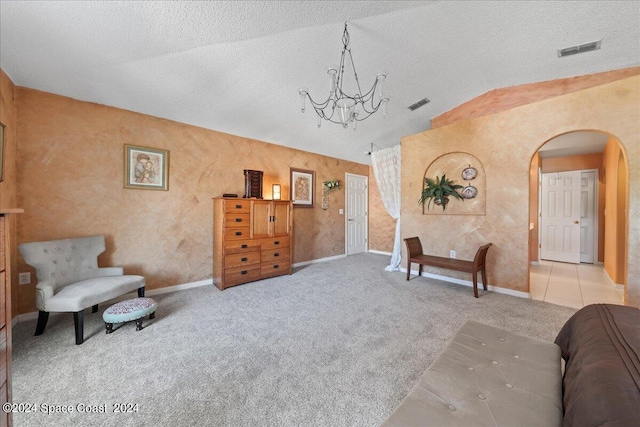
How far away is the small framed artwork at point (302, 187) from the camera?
15.5ft

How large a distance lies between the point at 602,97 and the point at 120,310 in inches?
217

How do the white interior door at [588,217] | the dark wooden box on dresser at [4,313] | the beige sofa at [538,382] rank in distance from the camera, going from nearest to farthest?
the beige sofa at [538,382]
the dark wooden box on dresser at [4,313]
the white interior door at [588,217]

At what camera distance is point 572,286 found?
3.46 meters

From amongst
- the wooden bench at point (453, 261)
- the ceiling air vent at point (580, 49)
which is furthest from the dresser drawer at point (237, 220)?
the ceiling air vent at point (580, 49)

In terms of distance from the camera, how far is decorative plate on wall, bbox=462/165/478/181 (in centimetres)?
347

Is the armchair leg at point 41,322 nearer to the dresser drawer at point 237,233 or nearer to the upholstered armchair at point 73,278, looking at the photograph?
the upholstered armchair at point 73,278

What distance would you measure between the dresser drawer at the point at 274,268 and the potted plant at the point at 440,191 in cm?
267

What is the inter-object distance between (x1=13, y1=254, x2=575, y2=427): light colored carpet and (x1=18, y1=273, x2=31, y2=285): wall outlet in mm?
470

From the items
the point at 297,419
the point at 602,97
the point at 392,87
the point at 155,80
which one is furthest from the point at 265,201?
the point at 602,97

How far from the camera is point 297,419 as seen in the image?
1284 millimetres

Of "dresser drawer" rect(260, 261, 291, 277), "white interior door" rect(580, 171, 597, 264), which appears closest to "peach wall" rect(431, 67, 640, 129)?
"white interior door" rect(580, 171, 597, 264)

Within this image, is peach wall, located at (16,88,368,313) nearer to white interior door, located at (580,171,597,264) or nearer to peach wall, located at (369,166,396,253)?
peach wall, located at (369,166,396,253)

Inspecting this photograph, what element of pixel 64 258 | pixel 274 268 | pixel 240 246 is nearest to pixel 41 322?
pixel 64 258

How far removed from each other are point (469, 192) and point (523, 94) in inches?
66.0
